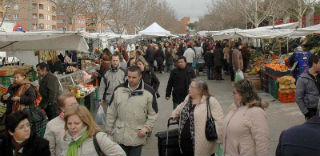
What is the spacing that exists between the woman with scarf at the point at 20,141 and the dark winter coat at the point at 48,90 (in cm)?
341

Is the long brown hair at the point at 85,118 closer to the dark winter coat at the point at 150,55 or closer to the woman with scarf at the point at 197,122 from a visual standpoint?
the woman with scarf at the point at 197,122

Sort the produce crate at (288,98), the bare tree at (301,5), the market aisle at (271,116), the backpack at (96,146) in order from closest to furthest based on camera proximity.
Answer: the backpack at (96,146) < the market aisle at (271,116) < the produce crate at (288,98) < the bare tree at (301,5)

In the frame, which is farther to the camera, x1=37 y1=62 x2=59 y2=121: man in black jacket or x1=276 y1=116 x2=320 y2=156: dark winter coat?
x1=37 y1=62 x2=59 y2=121: man in black jacket

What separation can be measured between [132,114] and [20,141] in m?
1.43

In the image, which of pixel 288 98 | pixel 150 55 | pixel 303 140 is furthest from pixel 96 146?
pixel 150 55

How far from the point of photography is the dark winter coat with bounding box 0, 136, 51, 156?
328cm

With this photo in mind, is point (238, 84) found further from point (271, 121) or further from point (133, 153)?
point (271, 121)

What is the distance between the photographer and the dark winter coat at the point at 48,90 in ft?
22.4

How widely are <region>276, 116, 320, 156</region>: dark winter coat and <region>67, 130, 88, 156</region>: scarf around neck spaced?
1.68 m

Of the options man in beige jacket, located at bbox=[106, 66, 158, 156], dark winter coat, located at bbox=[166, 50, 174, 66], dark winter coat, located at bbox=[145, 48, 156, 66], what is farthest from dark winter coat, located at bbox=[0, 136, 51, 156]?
dark winter coat, located at bbox=[166, 50, 174, 66]

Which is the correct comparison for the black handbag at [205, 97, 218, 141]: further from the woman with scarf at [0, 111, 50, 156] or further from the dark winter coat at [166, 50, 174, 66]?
the dark winter coat at [166, 50, 174, 66]

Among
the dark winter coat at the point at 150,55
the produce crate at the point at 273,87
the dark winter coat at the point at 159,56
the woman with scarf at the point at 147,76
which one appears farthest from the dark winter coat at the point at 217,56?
the woman with scarf at the point at 147,76

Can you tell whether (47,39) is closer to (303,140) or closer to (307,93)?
(307,93)

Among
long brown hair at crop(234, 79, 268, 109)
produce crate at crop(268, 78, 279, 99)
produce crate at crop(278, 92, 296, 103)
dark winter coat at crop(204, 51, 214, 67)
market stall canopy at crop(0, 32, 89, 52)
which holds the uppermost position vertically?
market stall canopy at crop(0, 32, 89, 52)
